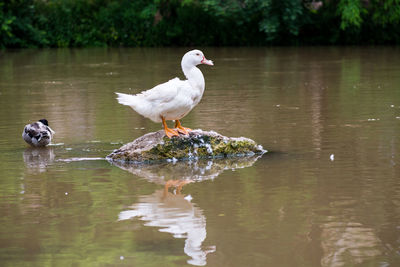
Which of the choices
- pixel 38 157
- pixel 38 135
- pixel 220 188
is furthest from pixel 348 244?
pixel 38 135

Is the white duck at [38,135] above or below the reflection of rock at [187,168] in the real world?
above

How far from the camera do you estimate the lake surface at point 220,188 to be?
631 cm

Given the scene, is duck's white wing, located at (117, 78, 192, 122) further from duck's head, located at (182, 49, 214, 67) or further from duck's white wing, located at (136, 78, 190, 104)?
duck's head, located at (182, 49, 214, 67)

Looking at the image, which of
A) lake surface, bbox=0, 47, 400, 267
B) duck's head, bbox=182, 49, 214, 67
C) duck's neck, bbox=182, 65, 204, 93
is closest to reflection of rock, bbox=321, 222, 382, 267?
lake surface, bbox=0, 47, 400, 267

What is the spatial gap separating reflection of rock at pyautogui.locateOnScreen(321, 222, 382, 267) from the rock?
343 cm

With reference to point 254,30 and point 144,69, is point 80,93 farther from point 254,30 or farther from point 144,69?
point 254,30

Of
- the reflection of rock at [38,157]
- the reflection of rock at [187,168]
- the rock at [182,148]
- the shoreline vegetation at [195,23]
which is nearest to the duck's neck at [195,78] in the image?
the rock at [182,148]

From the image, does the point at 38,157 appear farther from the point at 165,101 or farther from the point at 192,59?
the point at 192,59

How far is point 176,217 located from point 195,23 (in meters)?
30.4

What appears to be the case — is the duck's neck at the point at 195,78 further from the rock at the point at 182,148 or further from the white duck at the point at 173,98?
the rock at the point at 182,148

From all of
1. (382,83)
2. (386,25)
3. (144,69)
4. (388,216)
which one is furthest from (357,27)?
(388,216)

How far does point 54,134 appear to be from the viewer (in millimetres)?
12227

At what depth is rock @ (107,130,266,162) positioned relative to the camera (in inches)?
393

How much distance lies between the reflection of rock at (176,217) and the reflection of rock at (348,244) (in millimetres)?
988
